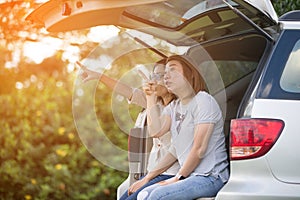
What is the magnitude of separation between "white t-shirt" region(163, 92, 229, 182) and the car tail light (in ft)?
1.68

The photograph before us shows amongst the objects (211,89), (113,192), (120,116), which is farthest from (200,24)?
(113,192)

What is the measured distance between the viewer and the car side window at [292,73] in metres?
4.80

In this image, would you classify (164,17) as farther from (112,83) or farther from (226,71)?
(226,71)

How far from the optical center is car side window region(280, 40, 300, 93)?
4.80 m

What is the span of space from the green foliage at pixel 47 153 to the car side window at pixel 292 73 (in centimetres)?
473

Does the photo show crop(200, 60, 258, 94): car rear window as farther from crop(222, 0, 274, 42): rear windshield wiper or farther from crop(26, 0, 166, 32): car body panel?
crop(222, 0, 274, 42): rear windshield wiper

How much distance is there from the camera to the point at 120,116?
9289mm

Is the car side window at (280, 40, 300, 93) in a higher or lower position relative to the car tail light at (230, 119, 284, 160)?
higher

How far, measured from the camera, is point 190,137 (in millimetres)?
5477

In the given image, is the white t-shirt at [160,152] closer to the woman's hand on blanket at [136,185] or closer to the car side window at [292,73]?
the woman's hand on blanket at [136,185]

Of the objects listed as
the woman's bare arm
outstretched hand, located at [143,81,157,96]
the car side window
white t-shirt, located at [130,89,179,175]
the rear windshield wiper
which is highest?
the rear windshield wiper

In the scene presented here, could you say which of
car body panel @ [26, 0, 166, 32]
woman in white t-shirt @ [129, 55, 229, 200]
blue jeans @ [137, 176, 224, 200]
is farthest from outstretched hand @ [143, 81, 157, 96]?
blue jeans @ [137, 176, 224, 200]

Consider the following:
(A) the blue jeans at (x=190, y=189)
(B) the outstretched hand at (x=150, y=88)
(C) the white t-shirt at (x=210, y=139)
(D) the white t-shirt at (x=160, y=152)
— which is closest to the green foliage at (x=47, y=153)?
(D) the white t-shirt at (x=160, y=152)

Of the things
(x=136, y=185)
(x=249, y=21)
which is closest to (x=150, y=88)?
(x=136, y=185)
